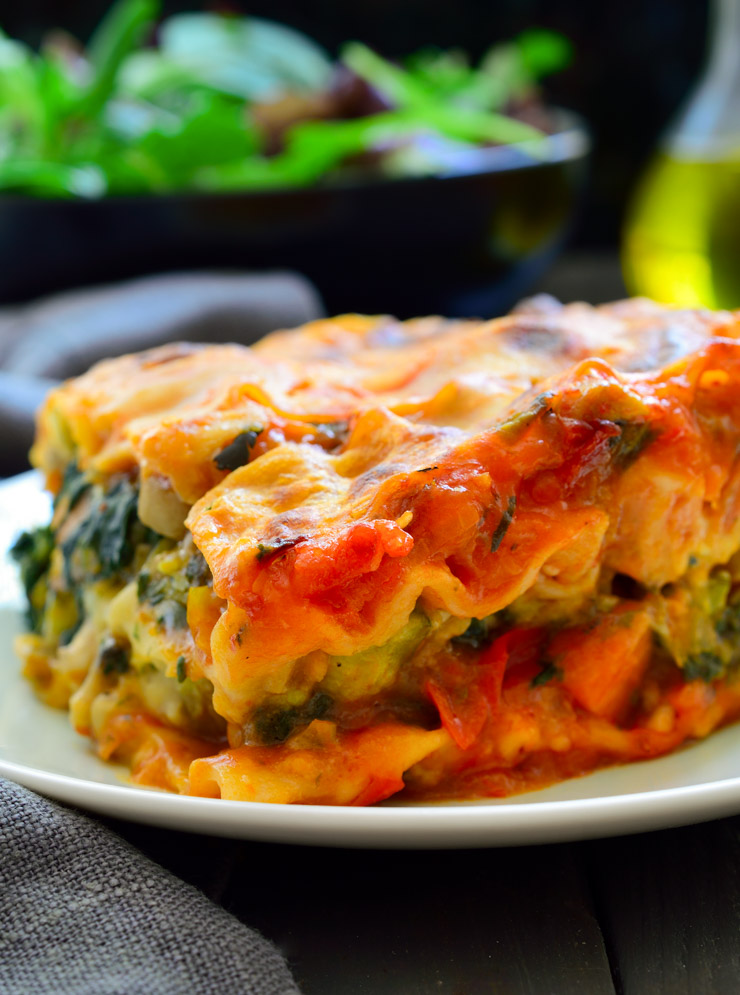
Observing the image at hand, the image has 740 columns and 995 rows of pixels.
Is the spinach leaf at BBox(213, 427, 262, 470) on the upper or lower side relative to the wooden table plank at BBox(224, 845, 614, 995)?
upper

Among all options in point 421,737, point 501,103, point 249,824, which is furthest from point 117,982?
point 501,103

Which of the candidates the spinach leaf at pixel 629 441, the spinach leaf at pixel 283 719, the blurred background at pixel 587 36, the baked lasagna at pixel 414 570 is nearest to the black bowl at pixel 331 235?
the blurred background at pixel 587 36

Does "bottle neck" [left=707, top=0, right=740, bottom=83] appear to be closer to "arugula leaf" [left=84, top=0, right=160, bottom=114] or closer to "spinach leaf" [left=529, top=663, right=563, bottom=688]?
"arugula leaf" [left=84, top=0, right=160, bottom=114]

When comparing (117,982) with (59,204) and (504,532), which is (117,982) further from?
(59,204)

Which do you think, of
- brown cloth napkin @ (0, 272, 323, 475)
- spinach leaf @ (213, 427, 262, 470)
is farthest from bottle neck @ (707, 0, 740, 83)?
spinach leaf @ (213, 427, 262, 470)

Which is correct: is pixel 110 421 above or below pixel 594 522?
below

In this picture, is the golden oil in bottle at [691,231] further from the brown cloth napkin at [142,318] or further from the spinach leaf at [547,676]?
the spinach leaf at [547,676]
